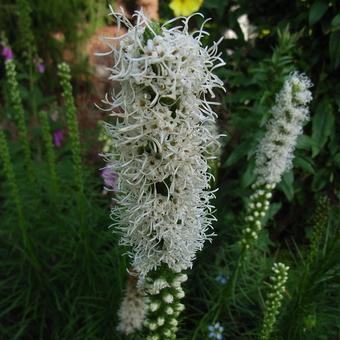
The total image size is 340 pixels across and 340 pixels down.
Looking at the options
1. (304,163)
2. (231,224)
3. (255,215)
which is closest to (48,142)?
(255,215)

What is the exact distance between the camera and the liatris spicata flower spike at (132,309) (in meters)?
1.84

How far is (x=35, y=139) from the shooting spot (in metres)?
4.08

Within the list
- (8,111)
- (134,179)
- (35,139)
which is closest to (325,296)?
(134,179)

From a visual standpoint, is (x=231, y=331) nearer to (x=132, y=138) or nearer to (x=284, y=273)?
(x=284, y=273)

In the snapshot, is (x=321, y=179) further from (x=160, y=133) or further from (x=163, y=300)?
(x=160, y=133)

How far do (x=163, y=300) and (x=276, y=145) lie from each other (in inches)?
39.7

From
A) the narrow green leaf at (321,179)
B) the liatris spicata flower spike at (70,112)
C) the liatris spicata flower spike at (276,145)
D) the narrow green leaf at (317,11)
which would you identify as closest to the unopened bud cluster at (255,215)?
the liatris spicata flower spike at (276,145)

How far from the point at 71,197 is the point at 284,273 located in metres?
1.60

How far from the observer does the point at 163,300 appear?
1.57 metres

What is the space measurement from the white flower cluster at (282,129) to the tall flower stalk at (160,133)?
0.85 m

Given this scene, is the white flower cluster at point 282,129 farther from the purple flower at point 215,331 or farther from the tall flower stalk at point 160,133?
the tall flower stalk at point 160,133

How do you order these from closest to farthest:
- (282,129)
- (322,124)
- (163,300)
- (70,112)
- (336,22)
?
(163,300) → (70,112) → (282,129) → (336,22) → (322,124)

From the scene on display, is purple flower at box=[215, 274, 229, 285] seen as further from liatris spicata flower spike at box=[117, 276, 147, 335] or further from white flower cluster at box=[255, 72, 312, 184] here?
liatris spicata flower spike at box=[117, 276, 147, 335]

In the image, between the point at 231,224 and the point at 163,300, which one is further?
the point at 231,224
